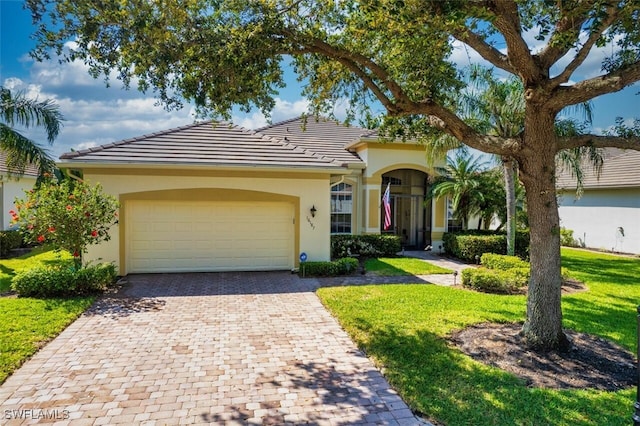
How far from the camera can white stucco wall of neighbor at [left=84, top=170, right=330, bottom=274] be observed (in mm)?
11852

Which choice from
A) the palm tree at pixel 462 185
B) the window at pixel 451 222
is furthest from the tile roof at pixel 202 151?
the window at pixel 451 222

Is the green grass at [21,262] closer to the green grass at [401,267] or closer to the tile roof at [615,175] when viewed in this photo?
the green grass at [401,267]

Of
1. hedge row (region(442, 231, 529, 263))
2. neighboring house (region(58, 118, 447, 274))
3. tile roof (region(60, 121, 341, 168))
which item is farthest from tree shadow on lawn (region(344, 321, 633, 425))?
hedge row (region(442, 231, 529, 263))

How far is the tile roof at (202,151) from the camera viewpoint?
11.8m

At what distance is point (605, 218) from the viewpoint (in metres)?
20.7

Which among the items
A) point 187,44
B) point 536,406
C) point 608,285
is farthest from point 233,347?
point 608,285

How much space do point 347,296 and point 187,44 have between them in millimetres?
6709

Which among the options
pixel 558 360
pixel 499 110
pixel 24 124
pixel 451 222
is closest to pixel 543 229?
pixel 558 360

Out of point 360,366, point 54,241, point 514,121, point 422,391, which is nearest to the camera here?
point 422,391

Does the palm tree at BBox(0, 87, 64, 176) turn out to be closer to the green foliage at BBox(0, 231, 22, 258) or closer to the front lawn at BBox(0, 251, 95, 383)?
the green foliage at BBox(0, 231, 22, 258)

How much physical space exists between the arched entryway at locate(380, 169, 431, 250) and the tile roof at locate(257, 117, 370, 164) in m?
2.54

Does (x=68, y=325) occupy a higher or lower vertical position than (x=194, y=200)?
lower

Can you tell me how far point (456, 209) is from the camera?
676 inches

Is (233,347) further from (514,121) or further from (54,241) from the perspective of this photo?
(514,121)
